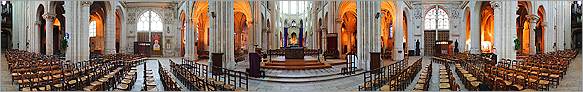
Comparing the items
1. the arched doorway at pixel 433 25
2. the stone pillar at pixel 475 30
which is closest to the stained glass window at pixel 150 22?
the arched doorway at pixel 433 25

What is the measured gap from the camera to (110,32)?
83.1 feet

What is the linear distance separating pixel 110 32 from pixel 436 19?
2542 cm

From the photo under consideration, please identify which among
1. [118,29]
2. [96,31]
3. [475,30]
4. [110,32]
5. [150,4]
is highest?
[150,4]

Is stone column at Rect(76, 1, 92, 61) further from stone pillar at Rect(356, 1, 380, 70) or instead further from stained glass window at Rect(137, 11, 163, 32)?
stained glass window at Rect(137, 11, 163, 32)

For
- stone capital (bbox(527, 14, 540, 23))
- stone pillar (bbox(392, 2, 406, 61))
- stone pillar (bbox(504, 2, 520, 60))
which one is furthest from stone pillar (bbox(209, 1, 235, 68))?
stone capital (bbox(527, 14, 540, 23))

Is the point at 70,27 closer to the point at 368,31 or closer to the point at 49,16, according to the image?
the point at 49,16

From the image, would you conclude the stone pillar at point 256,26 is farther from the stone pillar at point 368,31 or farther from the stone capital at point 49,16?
the stone pillar at point 368,31

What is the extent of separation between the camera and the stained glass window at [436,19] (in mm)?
31266

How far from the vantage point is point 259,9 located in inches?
1168

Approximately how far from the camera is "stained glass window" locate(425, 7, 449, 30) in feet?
103

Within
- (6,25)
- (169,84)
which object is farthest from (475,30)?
(6,25)

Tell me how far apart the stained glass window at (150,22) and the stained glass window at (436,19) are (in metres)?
23.1

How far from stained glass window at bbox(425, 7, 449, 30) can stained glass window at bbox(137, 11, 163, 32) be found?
23120mm

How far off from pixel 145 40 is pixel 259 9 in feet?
36.1
